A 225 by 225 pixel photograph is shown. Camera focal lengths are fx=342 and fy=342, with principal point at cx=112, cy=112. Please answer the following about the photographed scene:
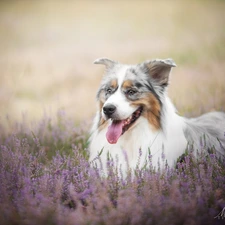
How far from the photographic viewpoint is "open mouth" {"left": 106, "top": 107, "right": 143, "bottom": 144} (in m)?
3.96

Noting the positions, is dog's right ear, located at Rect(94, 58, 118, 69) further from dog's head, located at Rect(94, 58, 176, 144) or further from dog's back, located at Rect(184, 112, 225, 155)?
dog's back, located at Rect(184, 112, 225, 155)

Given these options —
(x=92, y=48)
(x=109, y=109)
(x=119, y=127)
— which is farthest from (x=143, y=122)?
(x=92, y=48)

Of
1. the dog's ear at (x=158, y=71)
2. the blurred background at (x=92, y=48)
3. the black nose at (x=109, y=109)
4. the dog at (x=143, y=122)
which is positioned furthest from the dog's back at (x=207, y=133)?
the blurred background at (x=92, y=48)

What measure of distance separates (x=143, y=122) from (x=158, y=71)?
66cm

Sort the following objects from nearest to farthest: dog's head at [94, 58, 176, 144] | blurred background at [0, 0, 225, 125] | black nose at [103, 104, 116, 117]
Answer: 1. black nose at [103, 104, 116, 117]
2. dog's head at [94, 58, 176, 144]
3. blurred background at [0, 0, 225, 125]

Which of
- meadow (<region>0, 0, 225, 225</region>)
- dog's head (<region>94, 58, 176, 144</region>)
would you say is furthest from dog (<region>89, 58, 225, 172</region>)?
meadow (<region>0, 0, 225, 225</region>)

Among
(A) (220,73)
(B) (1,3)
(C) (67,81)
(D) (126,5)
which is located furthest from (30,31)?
(A) (220,73)

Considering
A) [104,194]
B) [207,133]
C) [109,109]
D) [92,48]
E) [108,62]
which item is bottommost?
[104,194]

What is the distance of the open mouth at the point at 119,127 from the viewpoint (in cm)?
396

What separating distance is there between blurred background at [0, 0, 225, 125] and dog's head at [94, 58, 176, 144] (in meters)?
2.24

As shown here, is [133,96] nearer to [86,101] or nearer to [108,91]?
[108,91]

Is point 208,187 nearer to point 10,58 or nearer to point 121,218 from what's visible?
point 121,218

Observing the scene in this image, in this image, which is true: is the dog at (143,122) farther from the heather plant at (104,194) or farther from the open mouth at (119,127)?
the heather plant at (104,194)

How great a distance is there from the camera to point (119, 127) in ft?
13.1
